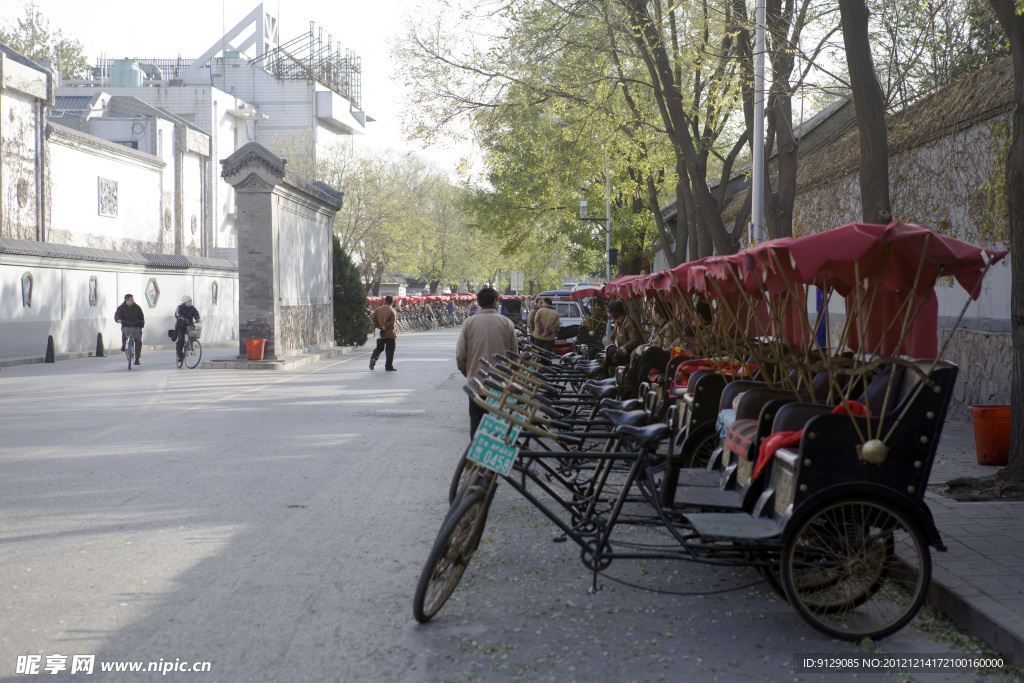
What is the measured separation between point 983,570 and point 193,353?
74.5 feet

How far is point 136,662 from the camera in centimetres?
429

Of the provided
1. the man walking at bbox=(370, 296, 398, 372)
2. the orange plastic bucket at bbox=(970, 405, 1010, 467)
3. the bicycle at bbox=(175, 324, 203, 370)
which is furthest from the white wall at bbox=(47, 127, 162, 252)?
the orange plastic bucket at bbox=(970, 405, 1010, 467)

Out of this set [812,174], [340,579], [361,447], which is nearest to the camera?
[340,579]

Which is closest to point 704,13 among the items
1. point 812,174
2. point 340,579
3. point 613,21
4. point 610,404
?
point 613,21

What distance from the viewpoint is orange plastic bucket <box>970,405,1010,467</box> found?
9.19 metres

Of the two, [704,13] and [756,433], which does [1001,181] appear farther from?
[756,433]

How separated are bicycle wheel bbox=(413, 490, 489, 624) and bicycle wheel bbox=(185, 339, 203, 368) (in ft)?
68.1

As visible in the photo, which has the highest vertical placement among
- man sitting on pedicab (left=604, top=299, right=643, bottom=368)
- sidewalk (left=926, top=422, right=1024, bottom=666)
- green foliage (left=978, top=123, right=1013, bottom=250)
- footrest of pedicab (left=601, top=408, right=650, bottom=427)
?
green foliage (left=978, top=123, right=1013, bottom=250)

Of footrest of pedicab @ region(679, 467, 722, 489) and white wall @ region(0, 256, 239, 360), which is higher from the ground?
white wall @ region(0, 256, 239, 360)

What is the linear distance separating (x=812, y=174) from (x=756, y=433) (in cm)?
1492

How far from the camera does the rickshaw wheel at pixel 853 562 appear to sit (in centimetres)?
485

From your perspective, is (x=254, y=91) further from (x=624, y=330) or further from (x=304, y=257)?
(x=624, y=330)

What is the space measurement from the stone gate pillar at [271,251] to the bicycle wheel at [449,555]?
21.0 meters

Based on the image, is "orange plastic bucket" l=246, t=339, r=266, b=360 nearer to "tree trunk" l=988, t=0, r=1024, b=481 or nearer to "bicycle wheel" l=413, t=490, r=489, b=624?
"tree trunk" l=988, t=0, r=1024, b=481
